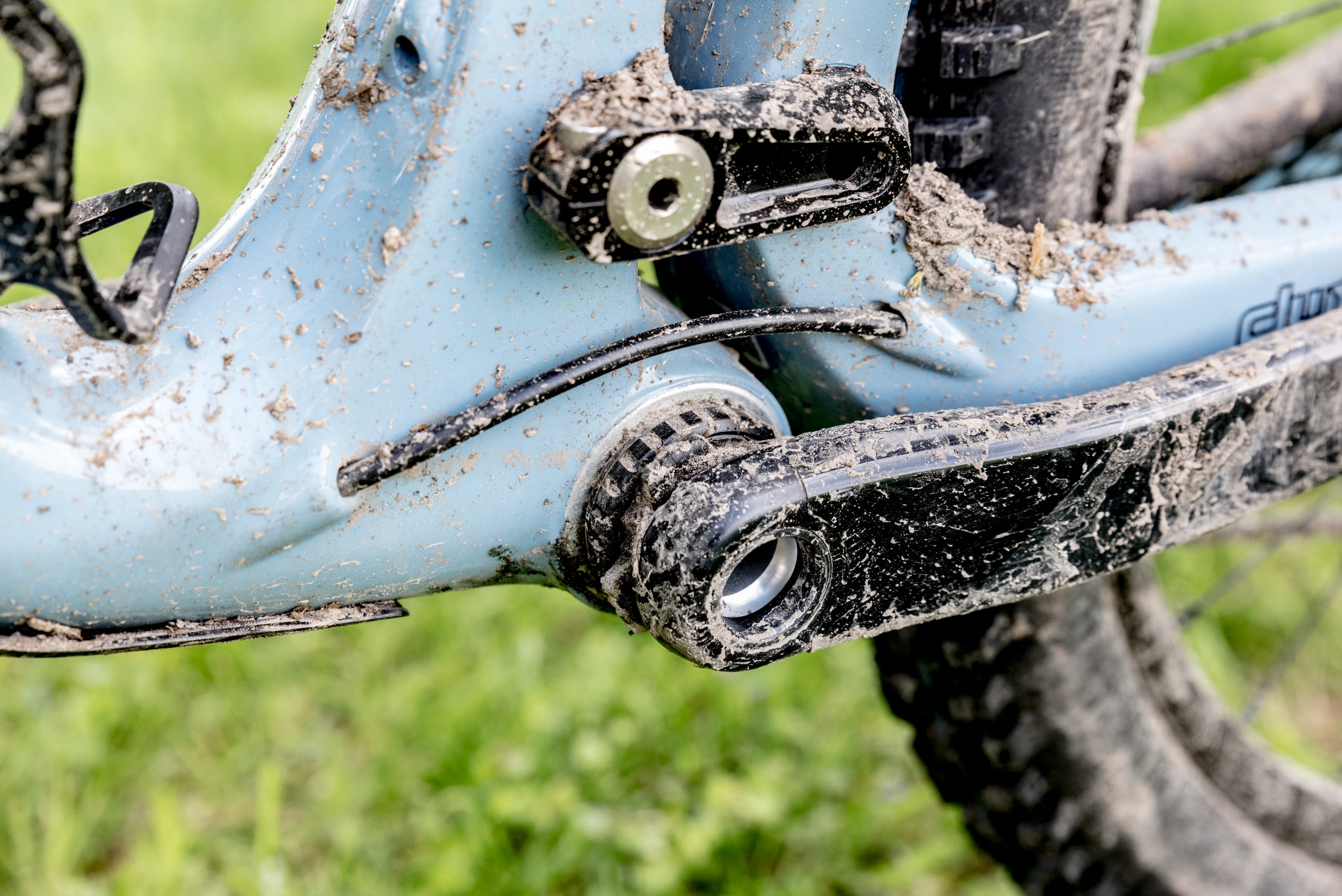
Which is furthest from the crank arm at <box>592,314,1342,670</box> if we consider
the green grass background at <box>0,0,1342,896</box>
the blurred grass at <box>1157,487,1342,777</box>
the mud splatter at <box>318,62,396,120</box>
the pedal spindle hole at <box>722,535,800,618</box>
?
the blurred grass at <box>1157,487,1342,777</box>

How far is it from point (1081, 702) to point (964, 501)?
0.96 feet

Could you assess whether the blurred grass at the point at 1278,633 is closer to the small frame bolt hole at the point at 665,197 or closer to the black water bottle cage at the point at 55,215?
the small frame bolt hole at the point at 665,197

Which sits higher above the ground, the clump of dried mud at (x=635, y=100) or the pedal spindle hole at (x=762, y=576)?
the clump of dried mud at (x=635, y=100)

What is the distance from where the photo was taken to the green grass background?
3.50 feet

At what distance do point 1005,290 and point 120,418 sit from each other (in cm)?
49

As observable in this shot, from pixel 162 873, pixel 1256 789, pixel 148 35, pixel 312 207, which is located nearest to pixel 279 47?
pixel 148 35

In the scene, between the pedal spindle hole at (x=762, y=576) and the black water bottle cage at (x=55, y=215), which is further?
the pedal spindle hole at (x=762, y=576)

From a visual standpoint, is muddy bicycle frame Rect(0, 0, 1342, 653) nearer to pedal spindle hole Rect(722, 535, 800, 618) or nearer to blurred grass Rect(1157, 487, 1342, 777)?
pedal spindle hole Rect(722, 535, 800, 618)

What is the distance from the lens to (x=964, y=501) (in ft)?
2.08

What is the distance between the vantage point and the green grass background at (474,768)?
1066 millimetres

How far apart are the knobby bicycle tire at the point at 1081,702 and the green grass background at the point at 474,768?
23 centimetres

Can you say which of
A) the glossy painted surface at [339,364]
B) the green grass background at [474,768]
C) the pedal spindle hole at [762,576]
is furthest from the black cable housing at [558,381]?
the green grass background at [474,768]

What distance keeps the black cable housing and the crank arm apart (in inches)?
2.5

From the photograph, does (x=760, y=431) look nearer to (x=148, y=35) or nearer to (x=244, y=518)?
(x=244, y=518)
